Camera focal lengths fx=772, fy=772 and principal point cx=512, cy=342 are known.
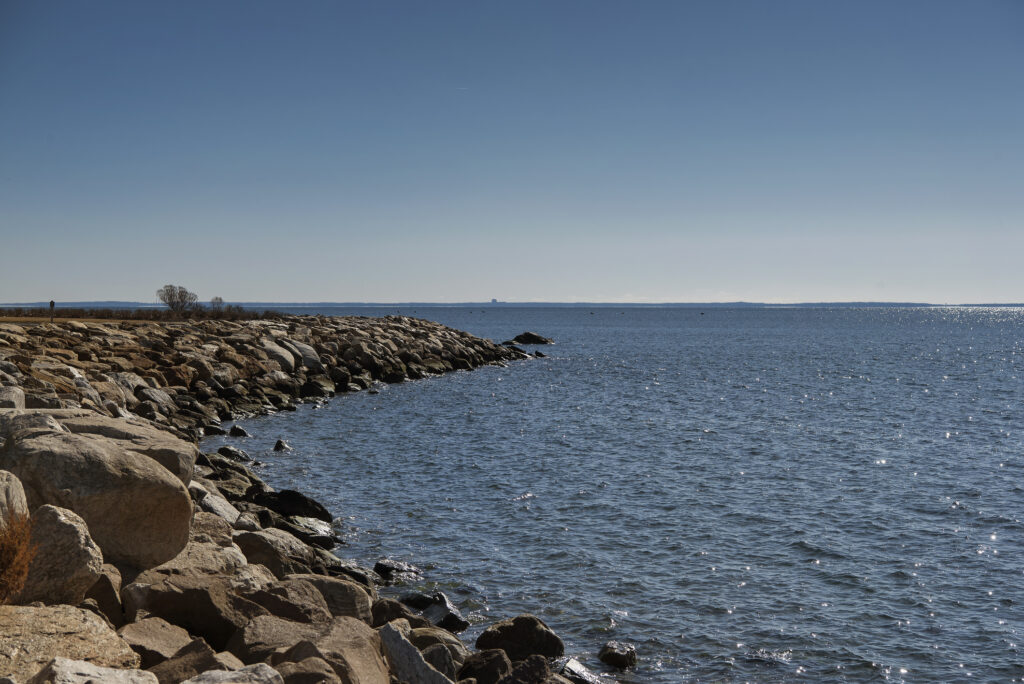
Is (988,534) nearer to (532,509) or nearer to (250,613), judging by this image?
(532,509)

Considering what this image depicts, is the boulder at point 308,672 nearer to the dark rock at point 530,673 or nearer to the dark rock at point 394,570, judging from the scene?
the dark rock at point 530,673

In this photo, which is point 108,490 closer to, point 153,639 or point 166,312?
point 153,639

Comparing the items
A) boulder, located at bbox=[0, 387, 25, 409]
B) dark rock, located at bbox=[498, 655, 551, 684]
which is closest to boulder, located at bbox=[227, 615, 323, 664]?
dark rock, located at bbox=[498, 655, 551, 684]

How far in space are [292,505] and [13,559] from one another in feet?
33.2

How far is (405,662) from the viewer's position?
6.97 m

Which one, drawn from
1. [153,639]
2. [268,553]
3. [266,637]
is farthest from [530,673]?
[268,553]

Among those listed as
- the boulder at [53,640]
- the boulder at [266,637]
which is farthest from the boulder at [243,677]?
the boulder at [266,637]

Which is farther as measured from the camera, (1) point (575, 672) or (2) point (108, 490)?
(1) point (575, 672)

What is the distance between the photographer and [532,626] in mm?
9930

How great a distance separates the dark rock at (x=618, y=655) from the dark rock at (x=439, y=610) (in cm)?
205

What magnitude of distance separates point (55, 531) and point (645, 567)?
9.68 meters

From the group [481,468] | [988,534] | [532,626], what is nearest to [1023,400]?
[988,534]

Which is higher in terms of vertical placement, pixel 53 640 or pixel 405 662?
pixel 53 640

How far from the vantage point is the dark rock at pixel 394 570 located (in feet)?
41.8
